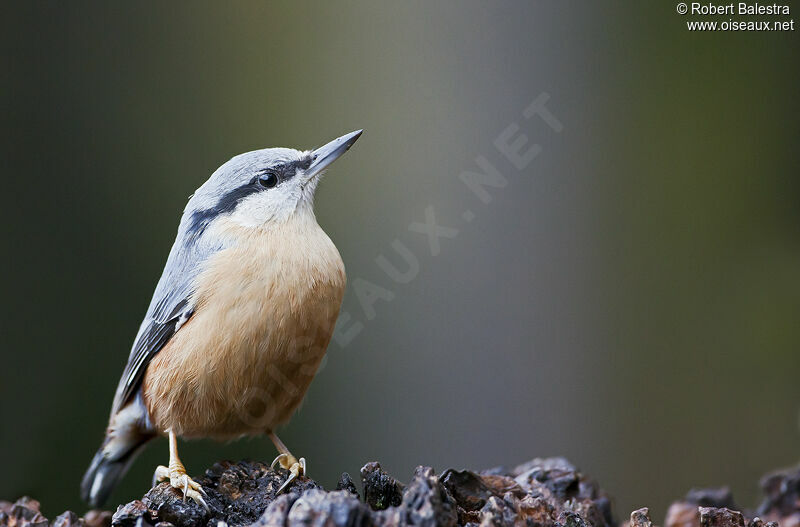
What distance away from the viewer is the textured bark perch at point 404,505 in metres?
1.68

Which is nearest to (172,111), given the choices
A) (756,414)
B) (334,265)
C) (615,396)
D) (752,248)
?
(334,265)

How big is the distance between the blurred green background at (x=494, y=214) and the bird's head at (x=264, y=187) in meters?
1.87

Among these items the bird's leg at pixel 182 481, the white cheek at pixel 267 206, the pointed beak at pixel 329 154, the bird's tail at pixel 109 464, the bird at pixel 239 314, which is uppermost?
the pointed beak at pixel 329 154

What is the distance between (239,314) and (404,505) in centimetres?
116

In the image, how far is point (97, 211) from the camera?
15.4 feet

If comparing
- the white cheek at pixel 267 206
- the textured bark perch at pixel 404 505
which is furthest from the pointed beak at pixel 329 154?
the textured bark perch at pixel 404 505

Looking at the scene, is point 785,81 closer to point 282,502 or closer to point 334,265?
point 334,265

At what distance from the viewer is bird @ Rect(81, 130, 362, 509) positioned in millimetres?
2645

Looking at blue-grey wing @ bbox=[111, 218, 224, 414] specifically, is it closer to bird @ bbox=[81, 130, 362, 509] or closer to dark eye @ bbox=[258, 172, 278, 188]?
bird @ bbox=[81, 130, 362, 509]

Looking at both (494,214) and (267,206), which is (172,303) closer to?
(267,206)

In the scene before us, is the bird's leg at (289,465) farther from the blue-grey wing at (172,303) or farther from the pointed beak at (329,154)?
the pointed beak at (329,154)

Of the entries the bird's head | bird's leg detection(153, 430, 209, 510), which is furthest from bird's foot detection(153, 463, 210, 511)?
the bird's head

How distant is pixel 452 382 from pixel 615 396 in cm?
109

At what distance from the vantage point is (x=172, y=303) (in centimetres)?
286
